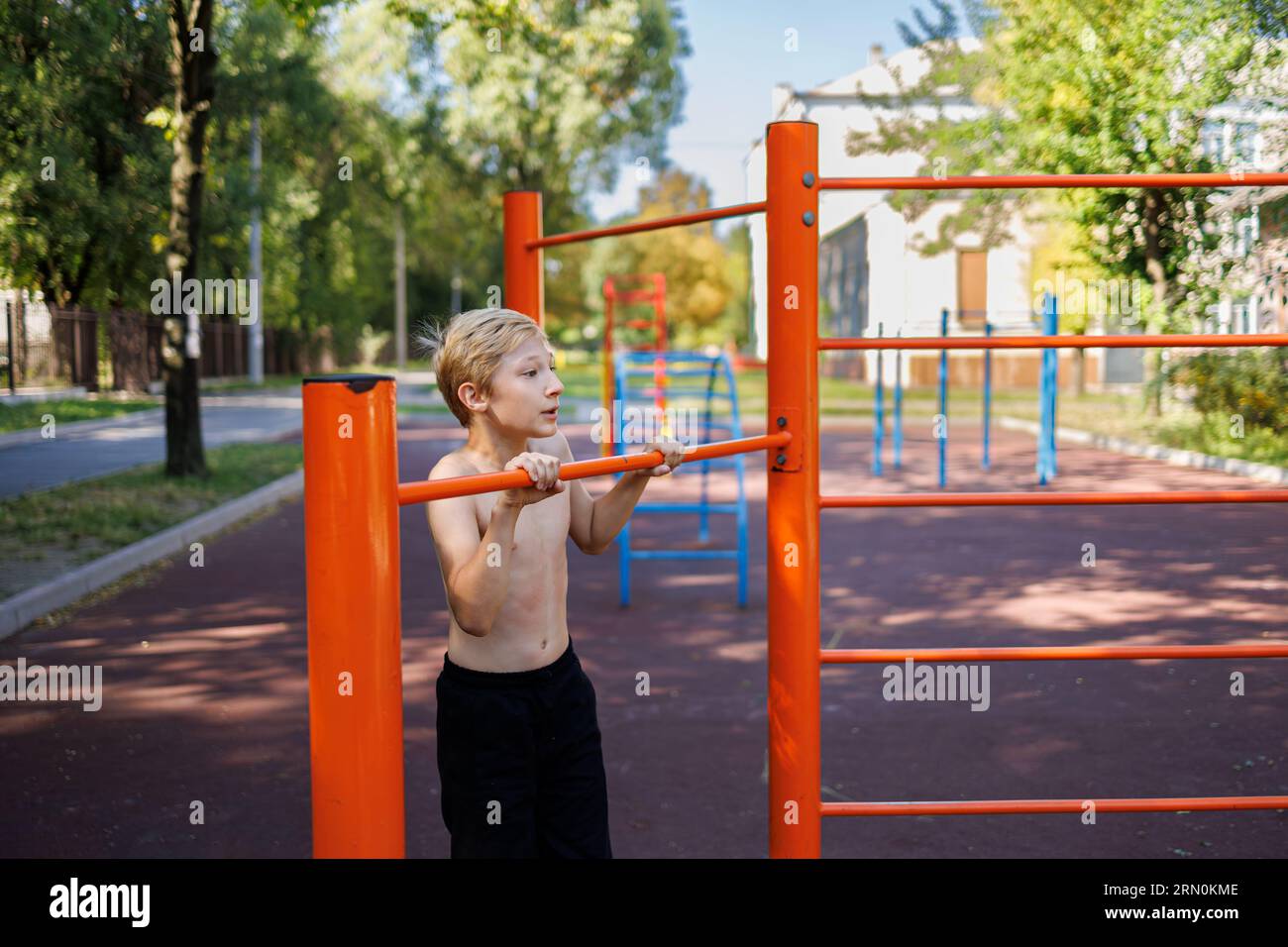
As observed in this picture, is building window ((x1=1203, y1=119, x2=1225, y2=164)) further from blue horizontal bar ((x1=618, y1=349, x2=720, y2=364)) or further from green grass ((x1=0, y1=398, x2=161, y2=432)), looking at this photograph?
green grass ((x1=0, y1=398, x2=161, y2=432))

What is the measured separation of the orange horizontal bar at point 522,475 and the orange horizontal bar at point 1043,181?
24.4 inches

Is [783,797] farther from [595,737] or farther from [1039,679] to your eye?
[1039,679]

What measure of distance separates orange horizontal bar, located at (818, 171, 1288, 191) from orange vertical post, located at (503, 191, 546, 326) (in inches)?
34.3

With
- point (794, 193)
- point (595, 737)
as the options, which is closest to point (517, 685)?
point (595, 737)

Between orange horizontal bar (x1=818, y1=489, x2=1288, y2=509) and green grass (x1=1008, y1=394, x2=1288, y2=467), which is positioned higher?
orange horizontal bar (x1=818, y1=489, x2=1288, y2=509)

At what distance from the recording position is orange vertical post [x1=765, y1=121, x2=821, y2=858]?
8.35 ft

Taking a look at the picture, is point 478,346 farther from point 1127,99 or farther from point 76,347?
point 76,347

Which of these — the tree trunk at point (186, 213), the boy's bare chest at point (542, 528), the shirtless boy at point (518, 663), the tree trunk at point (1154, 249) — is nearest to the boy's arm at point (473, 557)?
the shirtless boy at point (518, 663)

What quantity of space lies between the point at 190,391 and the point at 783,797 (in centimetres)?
966

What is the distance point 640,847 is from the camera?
135 inches

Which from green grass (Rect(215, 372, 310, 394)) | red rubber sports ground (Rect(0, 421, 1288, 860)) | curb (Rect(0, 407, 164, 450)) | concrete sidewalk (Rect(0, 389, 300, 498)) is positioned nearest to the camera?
red rubber sports ground (Rect(0, 421, 1288, 860))

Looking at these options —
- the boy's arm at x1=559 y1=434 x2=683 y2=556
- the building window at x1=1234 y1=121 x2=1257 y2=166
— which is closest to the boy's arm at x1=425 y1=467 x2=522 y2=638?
the boy's arm at x1=559 y1=434 x2=683 y2=556

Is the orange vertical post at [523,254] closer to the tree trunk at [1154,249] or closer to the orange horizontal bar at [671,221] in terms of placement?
the orange horizontal bar at [671,221]

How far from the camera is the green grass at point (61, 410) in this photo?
1659 centimetres
